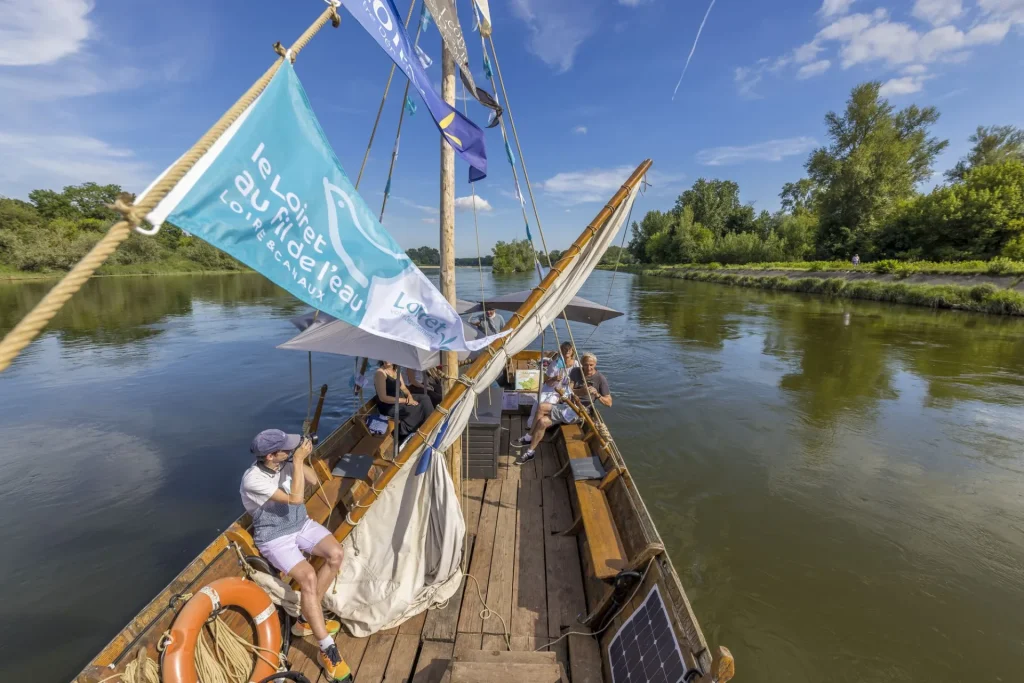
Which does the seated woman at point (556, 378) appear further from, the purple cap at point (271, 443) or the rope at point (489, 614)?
the purple cap at point (271, 443)

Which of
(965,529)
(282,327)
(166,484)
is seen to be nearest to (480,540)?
(166,484)

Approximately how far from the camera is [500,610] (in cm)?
386

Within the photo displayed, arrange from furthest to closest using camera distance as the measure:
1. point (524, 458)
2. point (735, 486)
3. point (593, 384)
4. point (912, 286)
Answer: point (912, 286) → point (735, 486) → point (593, 384) → point (524, 458)

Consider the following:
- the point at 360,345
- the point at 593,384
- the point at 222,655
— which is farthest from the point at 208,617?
the point at 593,384

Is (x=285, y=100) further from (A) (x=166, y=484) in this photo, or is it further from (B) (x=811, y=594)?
(A) (x=166, y=484)

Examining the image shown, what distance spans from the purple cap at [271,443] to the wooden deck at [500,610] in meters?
1.60

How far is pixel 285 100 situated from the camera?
7.32 ft

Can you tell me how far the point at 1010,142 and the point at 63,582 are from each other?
78.4 meters

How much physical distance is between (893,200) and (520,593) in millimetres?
61042

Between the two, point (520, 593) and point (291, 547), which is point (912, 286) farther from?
point (291, 547)

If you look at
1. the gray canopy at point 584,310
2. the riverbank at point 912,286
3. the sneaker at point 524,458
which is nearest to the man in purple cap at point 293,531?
the sneaker at point 524,458

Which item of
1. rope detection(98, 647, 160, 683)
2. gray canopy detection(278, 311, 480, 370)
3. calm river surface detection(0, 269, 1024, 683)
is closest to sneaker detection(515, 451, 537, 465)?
gray canopy detection(278, 311, 480, 370)

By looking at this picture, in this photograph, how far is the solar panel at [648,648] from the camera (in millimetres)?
2730

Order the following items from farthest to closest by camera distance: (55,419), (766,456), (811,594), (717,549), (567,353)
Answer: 1. (55,419)
2. (766,456)
3. (567,353)
4. (717,549)
5. (811,594)
